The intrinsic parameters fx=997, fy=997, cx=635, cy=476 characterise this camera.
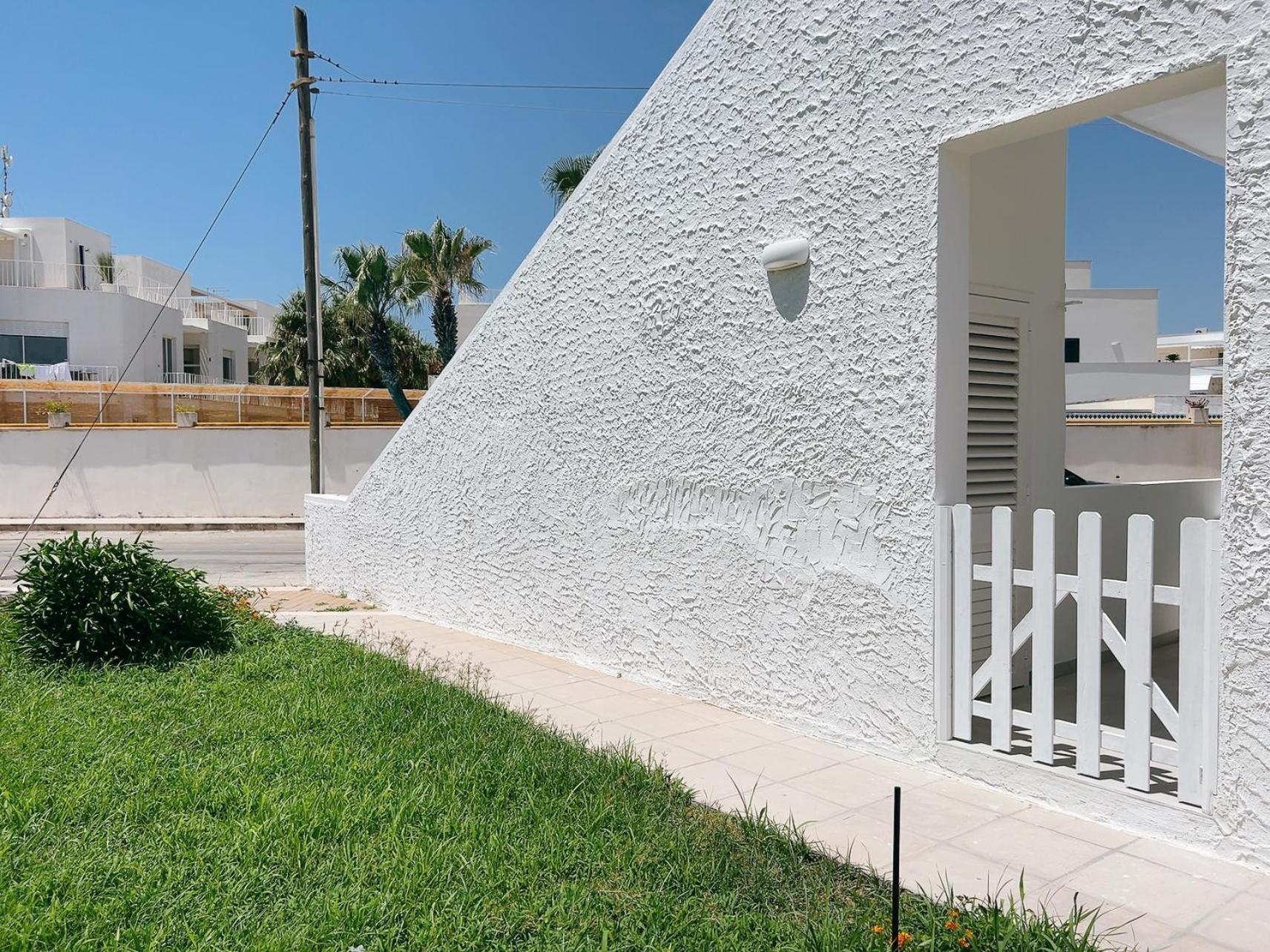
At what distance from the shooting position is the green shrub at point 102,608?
23.6 feet

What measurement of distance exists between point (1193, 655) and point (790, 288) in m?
2.72

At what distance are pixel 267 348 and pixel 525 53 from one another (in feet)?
80.5

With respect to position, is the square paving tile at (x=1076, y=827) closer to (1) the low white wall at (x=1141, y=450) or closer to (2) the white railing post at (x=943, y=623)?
(2) the white railing post at (x=943, y=623)

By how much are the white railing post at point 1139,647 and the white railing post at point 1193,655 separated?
0.44 feet

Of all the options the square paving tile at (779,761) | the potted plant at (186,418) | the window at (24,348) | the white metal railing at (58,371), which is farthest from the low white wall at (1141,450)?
the window at (24,348)

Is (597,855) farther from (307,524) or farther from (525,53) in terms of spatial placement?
(525,53)

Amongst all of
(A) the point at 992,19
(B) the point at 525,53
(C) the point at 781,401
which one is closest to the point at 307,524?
(C) the point at 781,401

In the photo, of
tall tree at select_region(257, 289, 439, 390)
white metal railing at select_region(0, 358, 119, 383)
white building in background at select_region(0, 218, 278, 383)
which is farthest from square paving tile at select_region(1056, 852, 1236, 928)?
tall tree at select_region(257, 289, 439, 390)

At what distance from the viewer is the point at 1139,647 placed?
404cm

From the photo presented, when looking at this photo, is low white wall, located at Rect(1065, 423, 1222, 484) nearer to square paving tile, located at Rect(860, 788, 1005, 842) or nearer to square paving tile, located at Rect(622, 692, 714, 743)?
square paving tile, located at Rect(622, 692, 714, 743)

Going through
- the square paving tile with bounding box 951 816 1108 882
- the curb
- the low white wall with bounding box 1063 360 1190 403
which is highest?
the low white wall with bounding box 1063 360 1190 403

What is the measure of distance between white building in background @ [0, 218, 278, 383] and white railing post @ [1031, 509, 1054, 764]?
2799 centimetres

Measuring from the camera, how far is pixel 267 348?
41406 mm

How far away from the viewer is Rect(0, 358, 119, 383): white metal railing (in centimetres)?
3169
